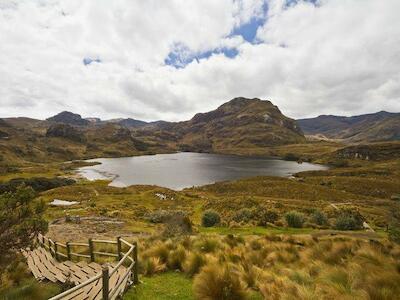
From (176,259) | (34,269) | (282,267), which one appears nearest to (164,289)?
(176,259)

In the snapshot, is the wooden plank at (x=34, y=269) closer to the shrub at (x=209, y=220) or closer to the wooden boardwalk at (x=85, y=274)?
the wooden boardwalk at (x=85, y=274)

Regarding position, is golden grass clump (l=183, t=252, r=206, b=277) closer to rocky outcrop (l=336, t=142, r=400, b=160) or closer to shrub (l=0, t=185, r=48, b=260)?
shrub (l=0, t=185, r=48, b=260)

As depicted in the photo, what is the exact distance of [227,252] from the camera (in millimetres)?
13273

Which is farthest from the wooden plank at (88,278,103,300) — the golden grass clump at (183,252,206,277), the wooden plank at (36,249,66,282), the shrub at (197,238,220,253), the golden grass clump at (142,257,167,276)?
the shrub at (197,238,220,253)

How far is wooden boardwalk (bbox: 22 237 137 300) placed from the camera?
811 centimetres

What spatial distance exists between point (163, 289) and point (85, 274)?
2715 millimetres

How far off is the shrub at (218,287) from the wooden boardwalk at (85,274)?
224cm

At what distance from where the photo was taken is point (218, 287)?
26.4 ft

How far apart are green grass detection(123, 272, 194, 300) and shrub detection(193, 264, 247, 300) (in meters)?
1.42

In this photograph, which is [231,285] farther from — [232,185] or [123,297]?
[232,185]

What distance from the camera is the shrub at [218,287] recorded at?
26.2 ft

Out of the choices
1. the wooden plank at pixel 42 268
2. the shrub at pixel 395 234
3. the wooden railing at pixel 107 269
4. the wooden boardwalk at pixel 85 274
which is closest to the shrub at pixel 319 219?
the shrub at pixel 395 234

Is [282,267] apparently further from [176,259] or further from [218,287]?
[218,287]

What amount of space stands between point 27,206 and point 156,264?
525 centimetres
